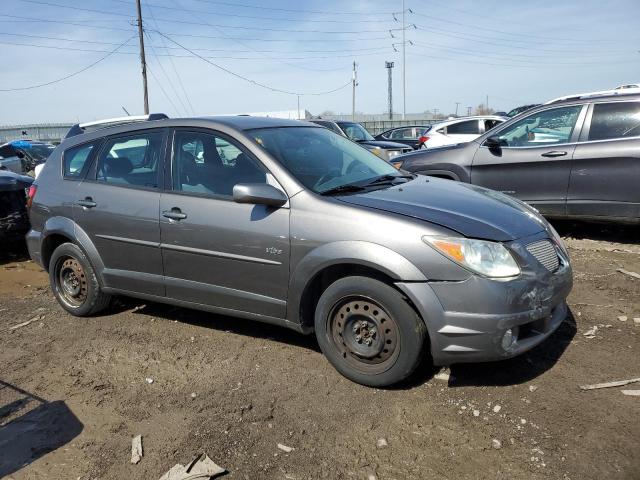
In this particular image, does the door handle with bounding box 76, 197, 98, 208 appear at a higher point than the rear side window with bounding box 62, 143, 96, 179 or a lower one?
lower

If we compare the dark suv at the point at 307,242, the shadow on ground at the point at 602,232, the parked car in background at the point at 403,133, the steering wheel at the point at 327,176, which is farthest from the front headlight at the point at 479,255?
the parked car in background at the point at 403,133

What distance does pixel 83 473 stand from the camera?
2.78 metres

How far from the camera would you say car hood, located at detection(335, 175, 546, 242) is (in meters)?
3.23

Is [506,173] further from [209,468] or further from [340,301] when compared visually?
[209,468]

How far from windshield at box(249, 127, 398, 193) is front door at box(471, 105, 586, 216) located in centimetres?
283

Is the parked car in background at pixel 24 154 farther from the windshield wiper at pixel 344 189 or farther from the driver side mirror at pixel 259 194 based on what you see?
the windshield wiper at pixel 344 189

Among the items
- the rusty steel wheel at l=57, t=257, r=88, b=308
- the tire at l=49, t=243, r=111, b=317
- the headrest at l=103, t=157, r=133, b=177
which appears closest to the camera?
the headrest at l=103, t=157, r=133, b=177

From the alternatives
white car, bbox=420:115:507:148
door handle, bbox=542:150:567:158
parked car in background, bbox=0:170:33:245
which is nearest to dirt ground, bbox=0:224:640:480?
door handle, bbox=542:150:567:158

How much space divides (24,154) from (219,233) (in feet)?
53.5

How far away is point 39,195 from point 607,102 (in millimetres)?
6210

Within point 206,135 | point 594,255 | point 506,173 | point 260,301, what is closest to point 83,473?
point 260,301

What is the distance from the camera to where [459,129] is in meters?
13.4

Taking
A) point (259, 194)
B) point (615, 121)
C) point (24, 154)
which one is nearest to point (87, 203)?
point (259, 194)

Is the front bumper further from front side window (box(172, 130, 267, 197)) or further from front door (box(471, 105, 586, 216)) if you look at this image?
front door (box(471, 105, 586, 216))
